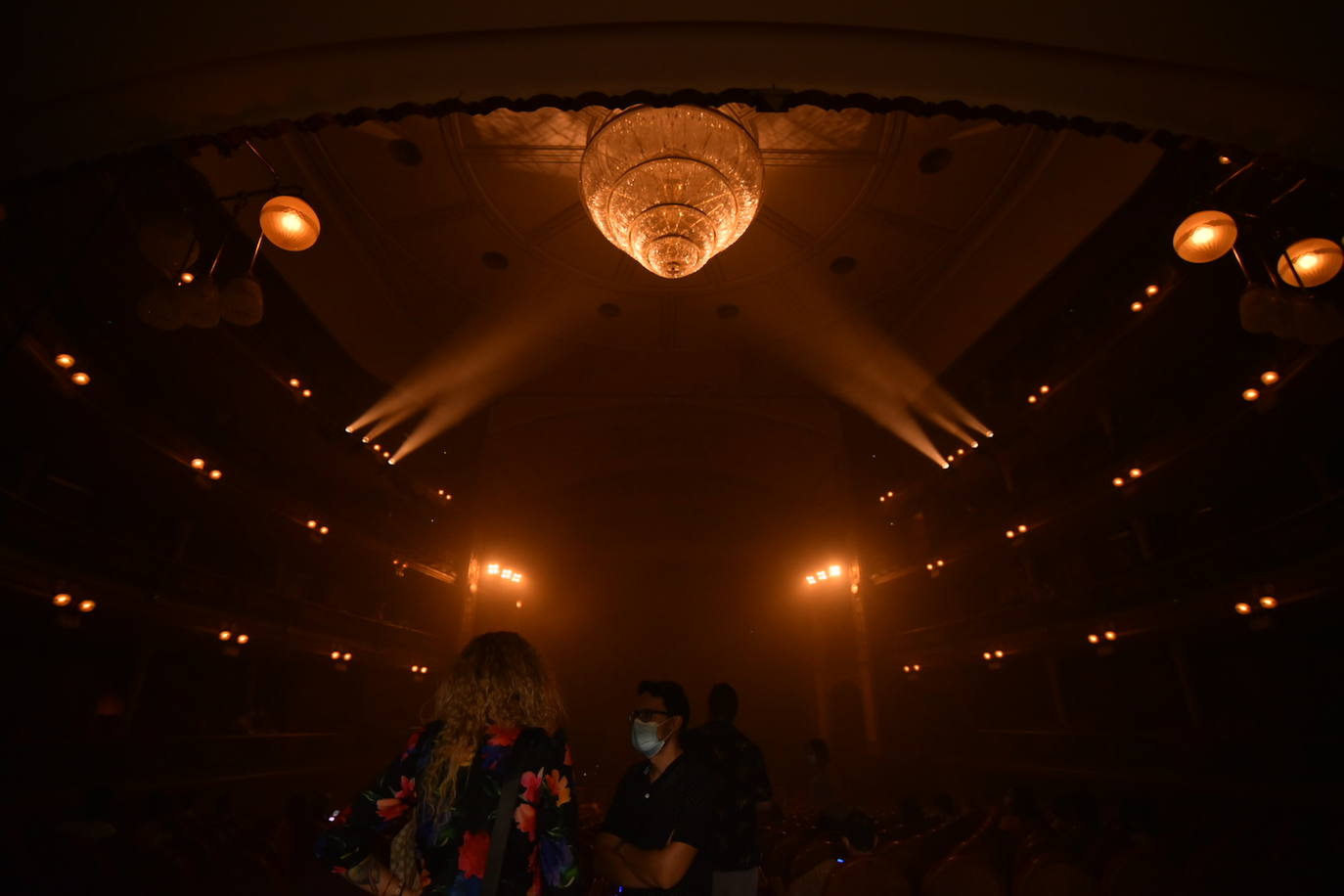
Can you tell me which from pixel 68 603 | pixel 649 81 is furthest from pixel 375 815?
pixel 68 603

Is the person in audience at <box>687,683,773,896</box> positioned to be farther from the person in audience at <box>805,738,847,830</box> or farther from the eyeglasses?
the person in audience at <box>805,738,847,830</box>

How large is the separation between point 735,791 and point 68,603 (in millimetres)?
7914

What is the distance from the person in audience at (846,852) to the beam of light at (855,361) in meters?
7.31

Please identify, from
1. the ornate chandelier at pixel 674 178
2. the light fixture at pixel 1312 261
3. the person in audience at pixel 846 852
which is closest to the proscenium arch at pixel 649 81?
the light fixture at pixel 1312 261

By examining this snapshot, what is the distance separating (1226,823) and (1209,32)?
791 cm

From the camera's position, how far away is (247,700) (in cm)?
1073

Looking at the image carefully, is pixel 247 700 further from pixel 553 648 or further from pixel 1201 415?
pixel 1201 415

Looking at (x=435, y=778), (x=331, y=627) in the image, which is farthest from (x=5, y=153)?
(x=331, y=627)

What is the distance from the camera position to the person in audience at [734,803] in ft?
9.79

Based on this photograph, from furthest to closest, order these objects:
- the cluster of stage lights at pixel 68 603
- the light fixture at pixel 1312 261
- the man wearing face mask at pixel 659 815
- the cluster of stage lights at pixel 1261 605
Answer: the cluster of stage lights at pixel 68 603
the cluster of stage lights at pixel 1261 605
the light fixture at pixel 1312 261
the man wearing face mask at pixel 659 815

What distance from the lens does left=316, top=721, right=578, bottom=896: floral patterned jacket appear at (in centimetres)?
194

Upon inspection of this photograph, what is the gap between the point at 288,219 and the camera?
4676 millimetres

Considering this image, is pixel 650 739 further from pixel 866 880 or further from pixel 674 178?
pixel 674 178

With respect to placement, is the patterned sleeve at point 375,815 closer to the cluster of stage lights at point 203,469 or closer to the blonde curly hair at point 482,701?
the blonde curly hair at point 482,701
